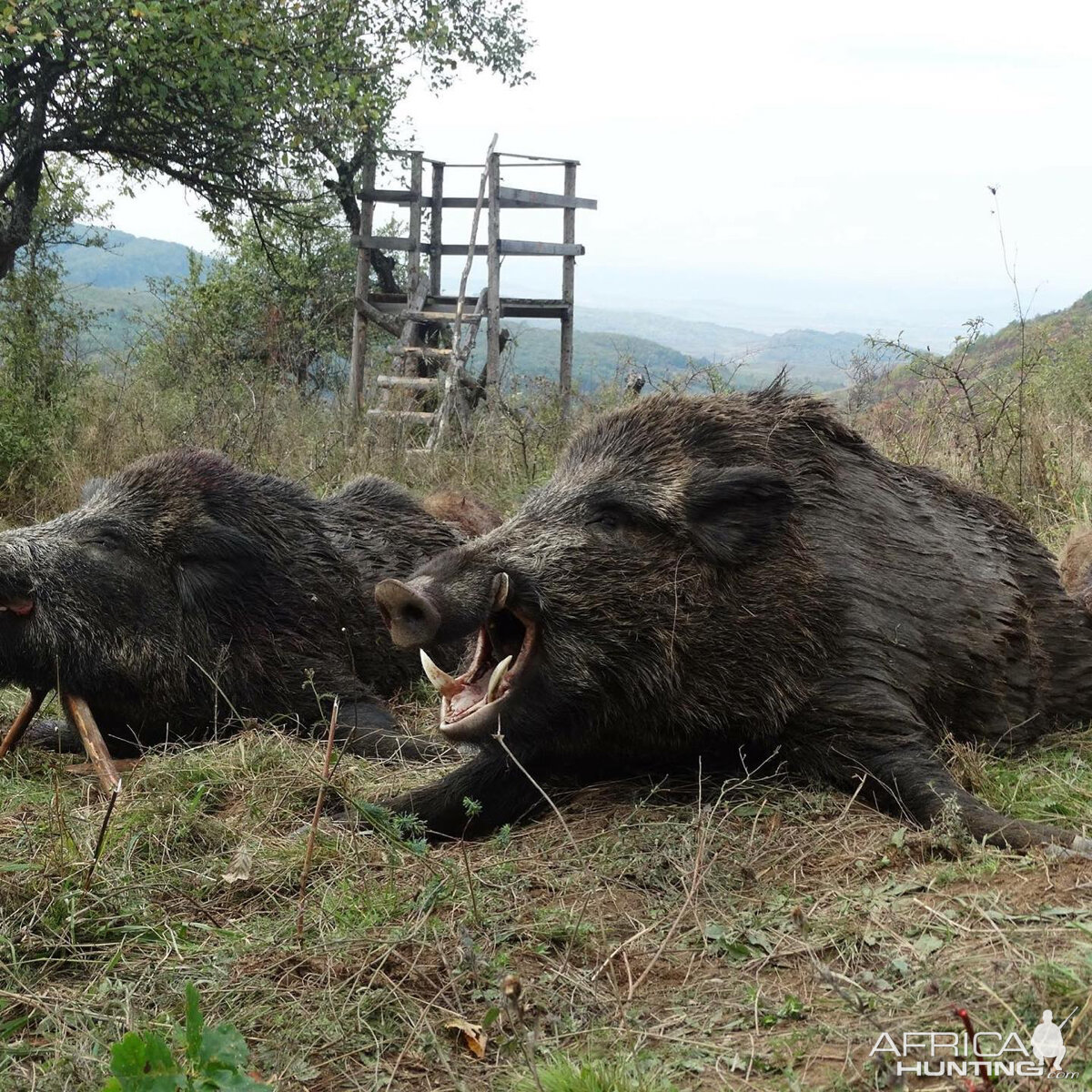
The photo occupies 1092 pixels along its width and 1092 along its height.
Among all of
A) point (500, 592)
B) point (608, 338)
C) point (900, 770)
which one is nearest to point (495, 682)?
point (500, 592)

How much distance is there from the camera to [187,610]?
546 cm

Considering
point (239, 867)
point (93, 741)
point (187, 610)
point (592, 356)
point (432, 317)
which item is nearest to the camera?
point (239, 867)

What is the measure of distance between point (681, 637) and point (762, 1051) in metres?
1.79

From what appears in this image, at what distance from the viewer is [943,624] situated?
4.59 meters

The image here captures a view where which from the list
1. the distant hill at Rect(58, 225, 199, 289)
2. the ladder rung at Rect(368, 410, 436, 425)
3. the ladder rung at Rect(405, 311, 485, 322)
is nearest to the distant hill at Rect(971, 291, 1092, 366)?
the ladder rung at Rect(368, 410, 436, 425)

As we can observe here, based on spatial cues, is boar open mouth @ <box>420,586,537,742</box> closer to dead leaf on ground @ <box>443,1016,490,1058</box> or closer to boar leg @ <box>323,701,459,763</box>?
boar leg @ <box>323,701,459,763</box>

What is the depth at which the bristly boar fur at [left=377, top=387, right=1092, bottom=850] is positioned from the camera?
4.07 meters

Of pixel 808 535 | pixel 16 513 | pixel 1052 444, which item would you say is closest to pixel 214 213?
pixel 16 513

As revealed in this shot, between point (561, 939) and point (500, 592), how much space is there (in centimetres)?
119

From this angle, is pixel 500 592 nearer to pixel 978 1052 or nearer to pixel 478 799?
pixel 478 799

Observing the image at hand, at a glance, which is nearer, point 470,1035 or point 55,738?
point 470,1035

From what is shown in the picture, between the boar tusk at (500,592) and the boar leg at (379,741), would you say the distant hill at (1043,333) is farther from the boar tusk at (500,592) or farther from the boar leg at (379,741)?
the boar tusk at (500,592)

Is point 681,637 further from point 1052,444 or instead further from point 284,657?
point 1052,444

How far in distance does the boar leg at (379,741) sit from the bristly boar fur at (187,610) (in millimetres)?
18
